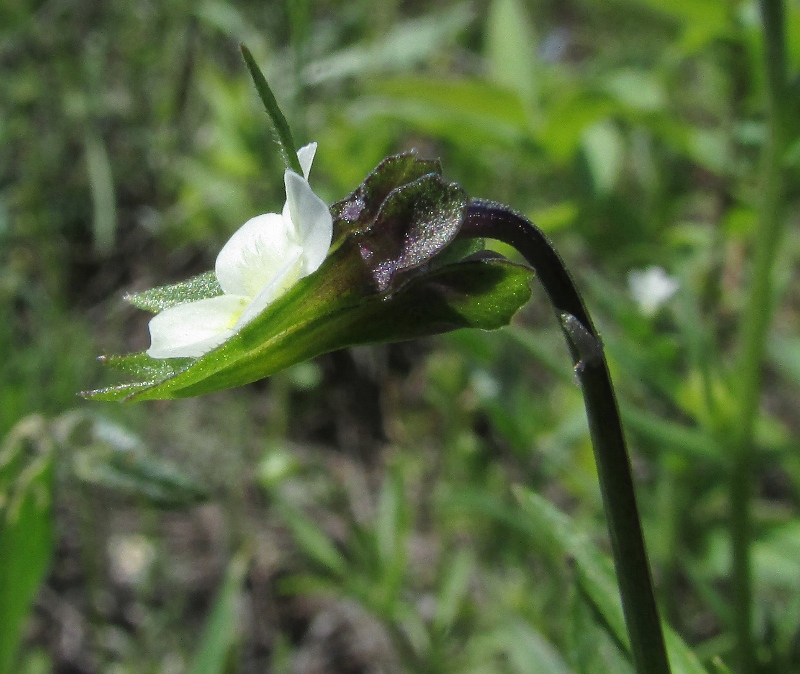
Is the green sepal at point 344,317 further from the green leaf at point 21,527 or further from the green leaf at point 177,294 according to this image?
the green leaf at point 21,527

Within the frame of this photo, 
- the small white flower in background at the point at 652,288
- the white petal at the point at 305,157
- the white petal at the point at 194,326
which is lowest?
the small white flower in background at the point at 652,288

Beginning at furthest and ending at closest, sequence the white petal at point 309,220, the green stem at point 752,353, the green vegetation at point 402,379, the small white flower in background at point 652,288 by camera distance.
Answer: the small white flower in background at point 652,288, the green vegetation at point 402,379, the green stem at point 752,353, the white petal at point 309,220

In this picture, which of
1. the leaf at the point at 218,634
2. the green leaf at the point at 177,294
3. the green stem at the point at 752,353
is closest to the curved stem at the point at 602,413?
the green leaf at the point at 177,294

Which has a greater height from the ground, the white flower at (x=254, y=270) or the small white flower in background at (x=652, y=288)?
the white flower at (x=254, y=270)

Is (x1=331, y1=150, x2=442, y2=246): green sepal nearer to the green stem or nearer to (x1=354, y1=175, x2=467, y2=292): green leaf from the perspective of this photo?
(x1=354, y1=175, x2=467, y2=292): green leaf

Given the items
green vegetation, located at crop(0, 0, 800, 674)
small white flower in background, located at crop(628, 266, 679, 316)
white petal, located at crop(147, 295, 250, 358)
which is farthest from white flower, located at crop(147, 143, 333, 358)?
small white flower in background, located at crop(628, 266, 679, 316)

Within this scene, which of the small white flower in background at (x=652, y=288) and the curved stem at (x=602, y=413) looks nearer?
the curved stem at (x=602, y=413)

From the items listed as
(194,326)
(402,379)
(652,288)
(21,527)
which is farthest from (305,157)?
(402,379)
